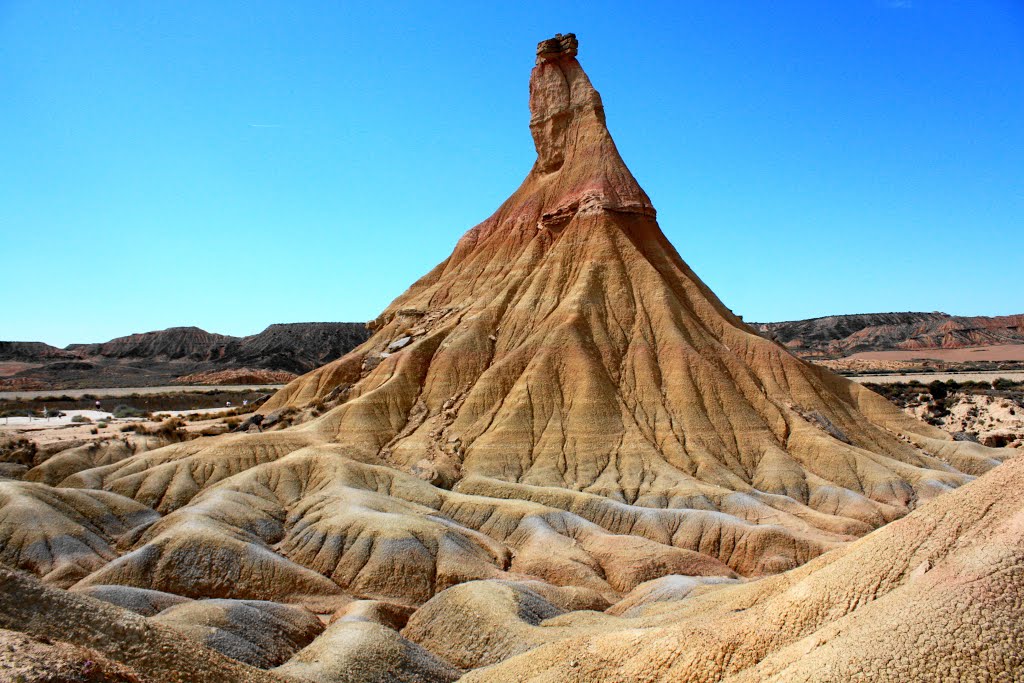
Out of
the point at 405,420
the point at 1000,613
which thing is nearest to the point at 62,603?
the point at 1000,613

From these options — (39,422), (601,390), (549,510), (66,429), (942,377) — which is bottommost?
(549,510)

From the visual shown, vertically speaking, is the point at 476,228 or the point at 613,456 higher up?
the point at 476,228

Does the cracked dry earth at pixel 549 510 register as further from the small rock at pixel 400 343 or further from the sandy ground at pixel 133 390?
the sandy ground at pixel 133 390

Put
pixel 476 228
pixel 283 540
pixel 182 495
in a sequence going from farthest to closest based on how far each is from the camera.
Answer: pixel 476 228 → pixel 182 495 → pixel 283 540

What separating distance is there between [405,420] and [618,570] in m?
27.2

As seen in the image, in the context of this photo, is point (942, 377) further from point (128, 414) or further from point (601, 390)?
point (128, 414)

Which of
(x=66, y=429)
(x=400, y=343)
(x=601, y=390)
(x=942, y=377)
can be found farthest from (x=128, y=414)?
(x=942, y=377)

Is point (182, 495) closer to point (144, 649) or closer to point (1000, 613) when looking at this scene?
point (144, 649)

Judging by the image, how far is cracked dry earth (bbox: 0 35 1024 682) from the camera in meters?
15.9

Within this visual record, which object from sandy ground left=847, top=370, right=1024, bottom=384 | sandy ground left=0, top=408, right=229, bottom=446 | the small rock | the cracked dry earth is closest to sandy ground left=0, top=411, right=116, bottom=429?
sandy ground left=0, top=408, right=229, bottom=446

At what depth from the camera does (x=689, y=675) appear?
652 inches

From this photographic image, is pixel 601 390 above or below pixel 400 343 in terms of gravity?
below

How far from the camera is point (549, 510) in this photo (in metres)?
48.2

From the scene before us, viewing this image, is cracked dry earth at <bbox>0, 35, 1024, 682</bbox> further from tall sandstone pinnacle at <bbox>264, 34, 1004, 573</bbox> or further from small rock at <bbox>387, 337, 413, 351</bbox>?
small rock at <bbox>387, 337, 413, 351</bbox>
